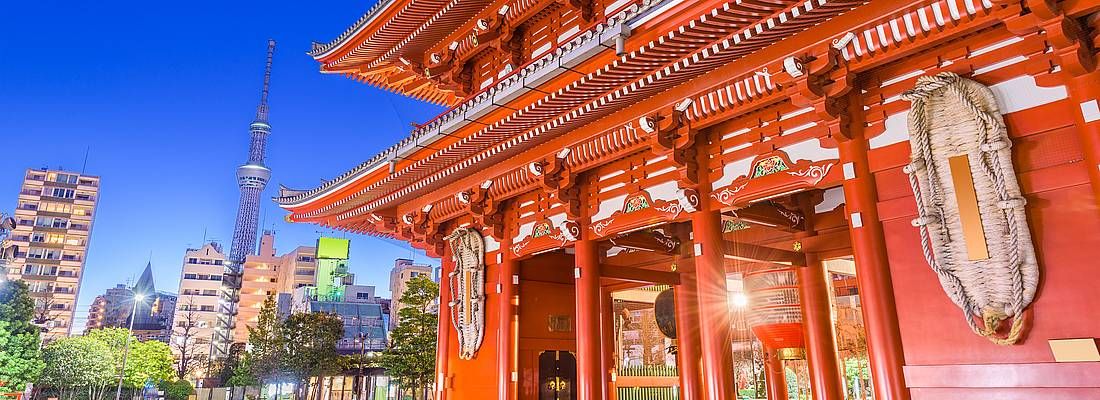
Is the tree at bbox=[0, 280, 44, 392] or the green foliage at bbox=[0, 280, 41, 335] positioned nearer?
the tree at bbox=[0, 280, 44, 392]

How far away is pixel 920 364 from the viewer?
6.81 meters

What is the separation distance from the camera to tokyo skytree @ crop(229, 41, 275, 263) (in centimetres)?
12106

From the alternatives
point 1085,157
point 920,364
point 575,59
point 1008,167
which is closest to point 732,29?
point 575,59

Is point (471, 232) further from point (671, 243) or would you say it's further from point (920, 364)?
point (920, 364)

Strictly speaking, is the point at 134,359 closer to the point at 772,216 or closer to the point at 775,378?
the point at 775,378

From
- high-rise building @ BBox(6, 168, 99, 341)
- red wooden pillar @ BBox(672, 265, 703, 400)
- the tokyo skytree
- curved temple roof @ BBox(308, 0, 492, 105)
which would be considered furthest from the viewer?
the tokyo skytree

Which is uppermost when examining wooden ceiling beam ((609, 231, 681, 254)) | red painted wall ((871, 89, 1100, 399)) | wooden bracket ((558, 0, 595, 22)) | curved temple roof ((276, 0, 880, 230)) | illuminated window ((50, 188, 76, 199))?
illuminated window ((50, 188, 76, 199))

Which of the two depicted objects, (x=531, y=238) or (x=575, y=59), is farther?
(x=531, y=238)

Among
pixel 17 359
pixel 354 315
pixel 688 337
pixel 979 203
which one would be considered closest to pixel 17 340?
pixel 17 359

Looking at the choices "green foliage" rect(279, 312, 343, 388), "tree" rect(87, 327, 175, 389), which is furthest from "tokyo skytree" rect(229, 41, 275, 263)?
"green foliage" rect(279, 312, 343, 388)

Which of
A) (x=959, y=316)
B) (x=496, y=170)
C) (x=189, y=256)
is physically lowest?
(x=959, y=316)

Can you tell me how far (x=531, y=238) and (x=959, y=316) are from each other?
25.6 feet

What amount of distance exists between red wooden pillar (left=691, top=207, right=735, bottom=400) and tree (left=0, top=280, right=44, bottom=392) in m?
33.4

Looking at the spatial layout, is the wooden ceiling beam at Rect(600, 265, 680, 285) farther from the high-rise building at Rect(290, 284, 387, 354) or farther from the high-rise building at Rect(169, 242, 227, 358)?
the high-rise building at Rect(169, 242, 227, 358)
